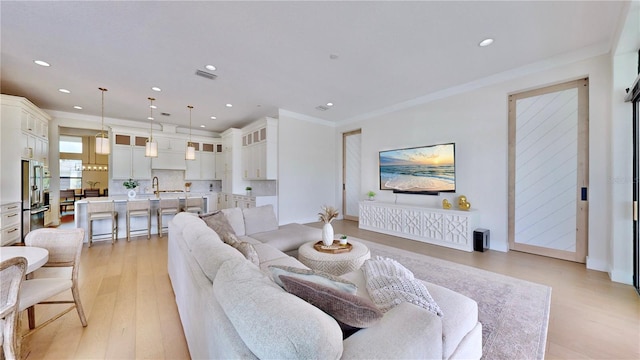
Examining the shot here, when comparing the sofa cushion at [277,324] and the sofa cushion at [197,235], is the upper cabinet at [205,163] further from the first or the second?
the sofa cushion at [277,324]

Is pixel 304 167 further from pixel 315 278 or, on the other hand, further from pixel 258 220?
pixel 315 278

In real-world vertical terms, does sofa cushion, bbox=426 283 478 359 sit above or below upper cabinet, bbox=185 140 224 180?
below

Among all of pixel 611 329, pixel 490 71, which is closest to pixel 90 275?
pixel 611 329

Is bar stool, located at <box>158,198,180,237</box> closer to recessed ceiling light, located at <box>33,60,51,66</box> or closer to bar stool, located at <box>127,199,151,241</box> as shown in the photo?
bar stool, located at <box>127,199,151,241</box>

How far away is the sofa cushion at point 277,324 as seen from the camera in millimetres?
732

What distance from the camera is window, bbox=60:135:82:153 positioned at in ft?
30.2

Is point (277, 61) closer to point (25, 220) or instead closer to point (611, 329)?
point (611, 329)

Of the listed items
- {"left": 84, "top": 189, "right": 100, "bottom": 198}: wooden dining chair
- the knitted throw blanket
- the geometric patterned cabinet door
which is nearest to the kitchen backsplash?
the geometric patterned cabinet door

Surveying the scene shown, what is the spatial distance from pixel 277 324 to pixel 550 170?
4649 mm

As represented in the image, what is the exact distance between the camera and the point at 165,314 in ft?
7.20

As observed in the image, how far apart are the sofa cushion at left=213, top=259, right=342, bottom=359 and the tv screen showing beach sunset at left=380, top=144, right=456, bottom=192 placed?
4.50m

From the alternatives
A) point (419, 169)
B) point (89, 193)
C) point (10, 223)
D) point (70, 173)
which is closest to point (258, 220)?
point (419, 169)

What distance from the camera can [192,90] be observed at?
4.52 m

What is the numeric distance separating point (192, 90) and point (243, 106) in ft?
4.03
